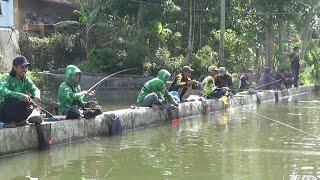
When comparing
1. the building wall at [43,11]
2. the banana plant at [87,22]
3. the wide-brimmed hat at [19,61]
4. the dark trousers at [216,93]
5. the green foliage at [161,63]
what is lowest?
the dark trousers at [216,93]

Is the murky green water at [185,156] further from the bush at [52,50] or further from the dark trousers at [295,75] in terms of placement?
the bush at [52,50]

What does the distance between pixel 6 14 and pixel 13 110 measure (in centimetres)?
1891

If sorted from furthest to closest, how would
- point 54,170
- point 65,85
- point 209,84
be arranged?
point 209,84 < point 65,85 < point 54,170

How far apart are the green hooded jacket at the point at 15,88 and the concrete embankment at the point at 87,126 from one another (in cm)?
57

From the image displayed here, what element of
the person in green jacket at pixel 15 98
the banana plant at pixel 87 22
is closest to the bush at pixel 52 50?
the banana plant at pixel 87 22

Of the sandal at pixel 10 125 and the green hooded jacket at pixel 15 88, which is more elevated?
the green hooded jacket at pixel 15 88

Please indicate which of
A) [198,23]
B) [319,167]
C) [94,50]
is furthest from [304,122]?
[198,23]

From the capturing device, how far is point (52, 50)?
2880 cm

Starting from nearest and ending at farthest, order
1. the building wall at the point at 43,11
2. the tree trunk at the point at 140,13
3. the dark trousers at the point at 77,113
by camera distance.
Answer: the dark trousers at the point at 77,113 < the tree trunk at the point at 140,13 < the building wall at the point at 43,11

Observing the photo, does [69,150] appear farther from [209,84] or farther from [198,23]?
[198,23]

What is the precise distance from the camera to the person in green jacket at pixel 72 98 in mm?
10508

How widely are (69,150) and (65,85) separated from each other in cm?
160

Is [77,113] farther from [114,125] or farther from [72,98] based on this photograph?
[114,125]

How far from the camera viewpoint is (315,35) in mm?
44250
